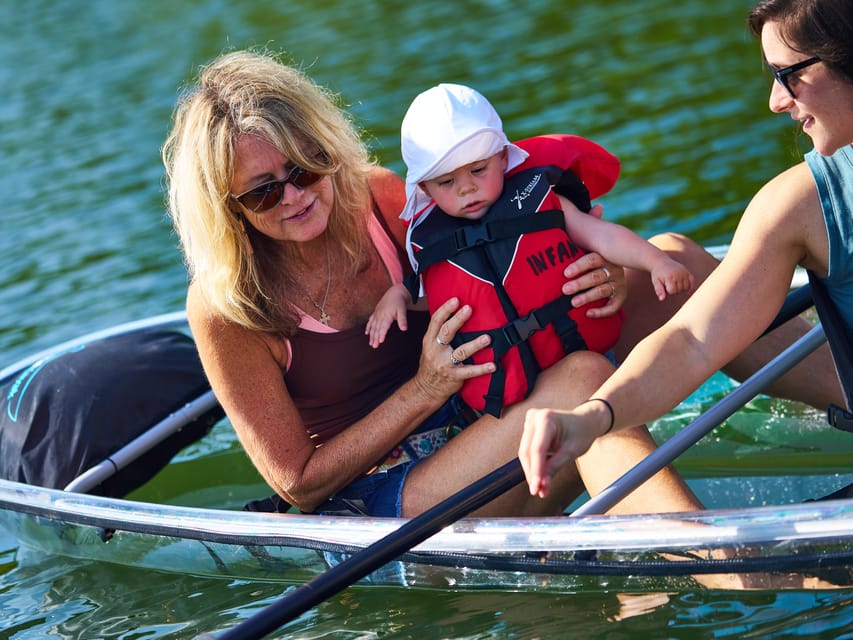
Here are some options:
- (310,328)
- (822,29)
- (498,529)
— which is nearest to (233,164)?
(310,328)

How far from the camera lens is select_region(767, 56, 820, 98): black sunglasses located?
209cm

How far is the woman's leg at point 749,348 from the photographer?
3.01 metres

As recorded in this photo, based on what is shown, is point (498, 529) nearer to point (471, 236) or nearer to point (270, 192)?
point (471, 236)

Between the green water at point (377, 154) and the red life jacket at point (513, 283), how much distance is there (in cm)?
55

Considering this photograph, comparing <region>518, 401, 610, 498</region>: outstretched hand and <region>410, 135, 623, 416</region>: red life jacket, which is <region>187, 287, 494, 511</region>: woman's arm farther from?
<region>518, 401, 610, 498</region>: outstretched hand

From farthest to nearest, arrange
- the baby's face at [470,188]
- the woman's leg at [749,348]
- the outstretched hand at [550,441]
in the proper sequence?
the woman's leg at [749,348] < the baby's face at [470,188] < the outstretched hand at [550,441]

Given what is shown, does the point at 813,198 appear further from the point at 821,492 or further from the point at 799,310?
the point at 821,492

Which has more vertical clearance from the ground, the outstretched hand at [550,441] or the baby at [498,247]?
the baby at [498,247]

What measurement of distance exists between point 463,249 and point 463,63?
7173 mm

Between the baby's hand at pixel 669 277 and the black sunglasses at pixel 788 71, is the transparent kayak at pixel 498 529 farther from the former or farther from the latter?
the black sunglasses at pixel 788 71

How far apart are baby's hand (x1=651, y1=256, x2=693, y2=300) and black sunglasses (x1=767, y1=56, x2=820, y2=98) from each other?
0.64 m

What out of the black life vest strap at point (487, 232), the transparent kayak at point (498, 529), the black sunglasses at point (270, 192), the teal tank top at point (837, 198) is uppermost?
the black sunglasses at point (270, 192)

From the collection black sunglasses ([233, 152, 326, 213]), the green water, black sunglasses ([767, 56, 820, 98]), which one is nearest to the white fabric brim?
black sunglasses ([233, 152, 326, 213])

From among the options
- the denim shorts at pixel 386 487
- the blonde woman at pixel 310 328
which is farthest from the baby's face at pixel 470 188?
the denim shorts at pixel 386 487
